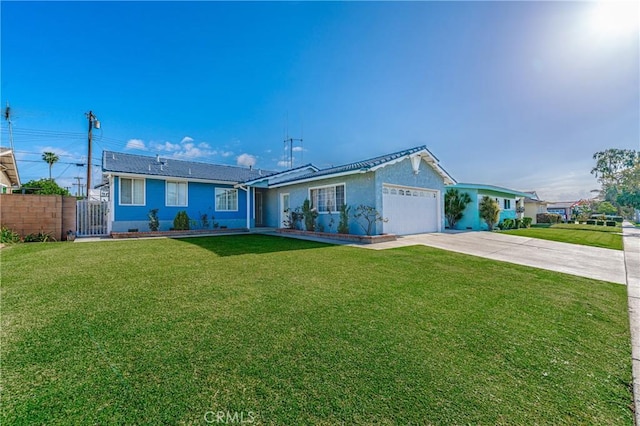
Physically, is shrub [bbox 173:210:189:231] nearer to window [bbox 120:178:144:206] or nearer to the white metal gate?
window [bbox 120:178:144:206]

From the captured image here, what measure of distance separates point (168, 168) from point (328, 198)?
10.3 meters

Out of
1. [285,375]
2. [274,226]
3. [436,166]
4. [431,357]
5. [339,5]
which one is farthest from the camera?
[274,226]

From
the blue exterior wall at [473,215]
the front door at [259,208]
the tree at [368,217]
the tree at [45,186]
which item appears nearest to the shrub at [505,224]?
the blue exterior wall at [473,215]

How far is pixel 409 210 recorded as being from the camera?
14.3 m

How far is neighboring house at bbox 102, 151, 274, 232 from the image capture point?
1396 cm

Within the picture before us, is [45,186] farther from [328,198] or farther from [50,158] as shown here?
[328,198]

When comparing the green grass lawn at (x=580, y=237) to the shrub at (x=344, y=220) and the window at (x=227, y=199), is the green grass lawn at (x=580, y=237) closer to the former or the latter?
the shrub at (x=344, y=220)

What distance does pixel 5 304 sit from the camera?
3.89 m

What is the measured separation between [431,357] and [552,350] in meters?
1.48

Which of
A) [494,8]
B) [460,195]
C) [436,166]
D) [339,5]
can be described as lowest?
[460,195]

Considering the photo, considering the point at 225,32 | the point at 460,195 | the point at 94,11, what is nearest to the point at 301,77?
the point at 225,32

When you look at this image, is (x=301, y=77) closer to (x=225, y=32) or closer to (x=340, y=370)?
(x=225, y=32)

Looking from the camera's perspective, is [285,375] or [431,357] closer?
[285,375]

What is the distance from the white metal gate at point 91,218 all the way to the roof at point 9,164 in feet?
22.4
